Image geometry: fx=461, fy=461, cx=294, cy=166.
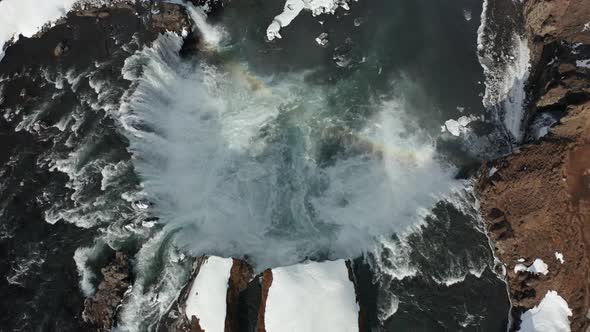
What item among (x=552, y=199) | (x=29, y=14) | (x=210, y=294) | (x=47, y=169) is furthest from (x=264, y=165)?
(x=29, y=14)

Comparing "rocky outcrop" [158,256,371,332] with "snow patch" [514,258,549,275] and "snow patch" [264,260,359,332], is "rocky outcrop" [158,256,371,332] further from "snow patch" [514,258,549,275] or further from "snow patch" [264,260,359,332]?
"snow patch" [514,258,549,275]

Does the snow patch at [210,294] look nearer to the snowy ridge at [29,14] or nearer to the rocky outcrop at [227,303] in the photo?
the rocky outcrop at [227,303]

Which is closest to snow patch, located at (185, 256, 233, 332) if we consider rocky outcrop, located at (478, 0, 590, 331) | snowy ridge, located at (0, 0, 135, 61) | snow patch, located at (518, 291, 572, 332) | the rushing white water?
the rushing white water

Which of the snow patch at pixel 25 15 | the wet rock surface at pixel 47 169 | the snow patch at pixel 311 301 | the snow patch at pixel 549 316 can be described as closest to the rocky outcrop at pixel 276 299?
the snow patch at pixel 311 301

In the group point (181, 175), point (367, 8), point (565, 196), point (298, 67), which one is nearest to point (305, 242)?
point (181, 175)

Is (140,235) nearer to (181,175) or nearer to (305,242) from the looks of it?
(181,175)
